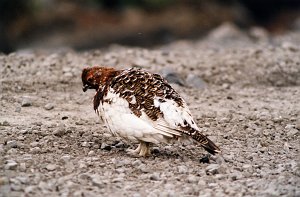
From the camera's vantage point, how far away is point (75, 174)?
7.19 meters

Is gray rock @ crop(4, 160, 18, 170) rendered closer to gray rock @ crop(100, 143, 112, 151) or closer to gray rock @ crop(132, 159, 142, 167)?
gray rock @ crop(132, 159, 142, 167)

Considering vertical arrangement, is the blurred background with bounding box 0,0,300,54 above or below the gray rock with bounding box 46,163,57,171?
above

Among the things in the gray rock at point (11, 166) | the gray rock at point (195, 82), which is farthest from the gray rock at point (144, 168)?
the gray rock at point (195, 82)

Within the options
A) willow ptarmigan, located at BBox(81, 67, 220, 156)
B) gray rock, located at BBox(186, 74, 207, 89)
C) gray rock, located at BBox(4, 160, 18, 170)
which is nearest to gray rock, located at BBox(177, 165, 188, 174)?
willow ptarmigan, located at BBox(81, 67, 220, 156)

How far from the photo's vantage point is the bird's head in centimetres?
816

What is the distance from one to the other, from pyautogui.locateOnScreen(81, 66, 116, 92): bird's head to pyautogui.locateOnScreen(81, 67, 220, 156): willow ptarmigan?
0.56ft

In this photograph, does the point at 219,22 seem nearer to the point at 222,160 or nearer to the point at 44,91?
the point at 44,91

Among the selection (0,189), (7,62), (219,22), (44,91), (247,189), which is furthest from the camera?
(219,22)

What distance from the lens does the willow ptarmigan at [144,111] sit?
293 inches

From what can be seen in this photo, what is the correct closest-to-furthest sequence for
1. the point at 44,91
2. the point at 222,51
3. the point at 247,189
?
the point at 247,189
the point at 44,91
the point at 222,51

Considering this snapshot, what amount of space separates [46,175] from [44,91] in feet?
13.4

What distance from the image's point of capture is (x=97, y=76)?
8.23 metres

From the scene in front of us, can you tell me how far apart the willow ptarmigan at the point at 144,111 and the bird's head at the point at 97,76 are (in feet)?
0.56

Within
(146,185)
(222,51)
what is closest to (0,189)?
(146,185)
